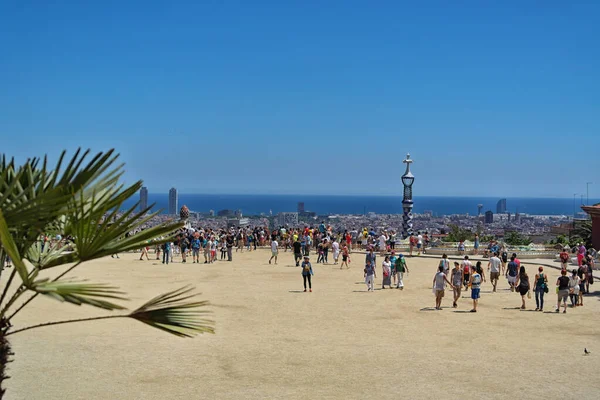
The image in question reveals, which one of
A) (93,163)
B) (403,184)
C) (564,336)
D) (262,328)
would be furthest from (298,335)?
(403,184)

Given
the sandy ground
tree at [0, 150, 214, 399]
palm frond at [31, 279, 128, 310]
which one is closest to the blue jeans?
the sandy ground

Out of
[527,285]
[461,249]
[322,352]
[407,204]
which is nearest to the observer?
[322,352]

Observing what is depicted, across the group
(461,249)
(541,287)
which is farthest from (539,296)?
(461,249)

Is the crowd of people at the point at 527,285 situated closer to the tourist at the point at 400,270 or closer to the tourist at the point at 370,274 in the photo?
the tourist at the point at 400,270

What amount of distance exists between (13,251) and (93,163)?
4.50 ft

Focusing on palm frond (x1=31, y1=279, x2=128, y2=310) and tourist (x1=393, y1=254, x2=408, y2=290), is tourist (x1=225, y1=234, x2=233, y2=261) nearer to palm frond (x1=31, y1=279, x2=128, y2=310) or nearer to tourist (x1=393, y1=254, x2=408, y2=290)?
tourist (x1=393, y1=254, x2=408, y2=290)

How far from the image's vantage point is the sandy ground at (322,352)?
11.4 meters

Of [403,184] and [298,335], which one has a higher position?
[403,184]

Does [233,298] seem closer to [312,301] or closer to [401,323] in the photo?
[312,301]

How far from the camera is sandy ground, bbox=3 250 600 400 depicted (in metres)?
11.4

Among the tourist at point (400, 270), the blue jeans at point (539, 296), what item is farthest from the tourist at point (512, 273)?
the tourist at point (400, 270)

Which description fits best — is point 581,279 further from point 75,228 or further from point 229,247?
point 75,228

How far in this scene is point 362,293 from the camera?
2152 centimetres

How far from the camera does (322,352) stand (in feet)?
45.4
